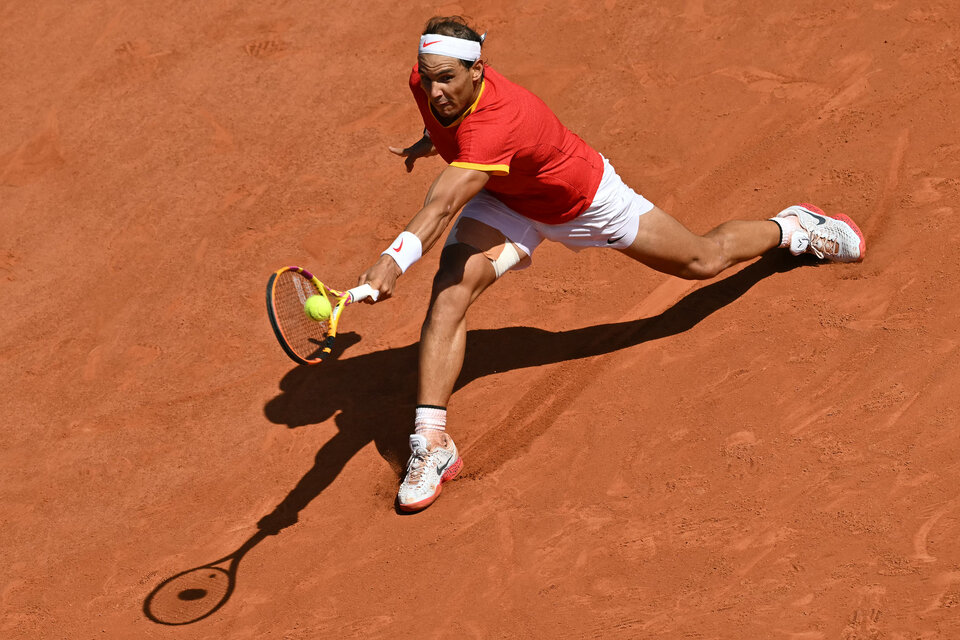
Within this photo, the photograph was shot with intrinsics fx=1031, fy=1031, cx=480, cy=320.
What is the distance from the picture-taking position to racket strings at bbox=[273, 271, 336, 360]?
425 cm

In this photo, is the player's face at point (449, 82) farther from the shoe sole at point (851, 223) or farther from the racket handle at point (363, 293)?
the shoe sole at point (851, 223)

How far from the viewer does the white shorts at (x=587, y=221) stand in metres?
4.79

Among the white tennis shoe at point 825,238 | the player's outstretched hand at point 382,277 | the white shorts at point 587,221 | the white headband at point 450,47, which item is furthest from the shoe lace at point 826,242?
the player's outstretched hand at point 382,277

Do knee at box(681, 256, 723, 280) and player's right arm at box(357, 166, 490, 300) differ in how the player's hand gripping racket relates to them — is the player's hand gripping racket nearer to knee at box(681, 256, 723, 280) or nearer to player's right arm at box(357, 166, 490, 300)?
player's right arm at box(357, 166, 490, 300)

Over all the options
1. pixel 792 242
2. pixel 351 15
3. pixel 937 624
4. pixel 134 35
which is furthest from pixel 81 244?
pixel 937 624

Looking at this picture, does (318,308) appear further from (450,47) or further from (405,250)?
(450,47)

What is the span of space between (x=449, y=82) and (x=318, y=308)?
1.10 metres

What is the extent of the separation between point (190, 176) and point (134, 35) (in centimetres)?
179

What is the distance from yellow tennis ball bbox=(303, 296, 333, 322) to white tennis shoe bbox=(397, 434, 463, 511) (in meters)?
1.02

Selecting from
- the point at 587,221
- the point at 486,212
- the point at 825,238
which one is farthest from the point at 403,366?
the point at 825,238

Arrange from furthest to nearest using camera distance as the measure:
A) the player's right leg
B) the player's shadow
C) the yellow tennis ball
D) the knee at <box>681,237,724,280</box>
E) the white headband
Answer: the player's shadow → the knee at <box>681,237,724,280</box> → the player's right leg → the white headband → the yellow tennis ball

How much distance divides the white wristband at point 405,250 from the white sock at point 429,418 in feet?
3.14

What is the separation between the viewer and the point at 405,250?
13.2 ft

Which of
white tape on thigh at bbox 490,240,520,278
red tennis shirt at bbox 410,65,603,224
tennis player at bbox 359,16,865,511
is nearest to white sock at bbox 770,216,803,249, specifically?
tennis player at bbox 359,16,865,511
